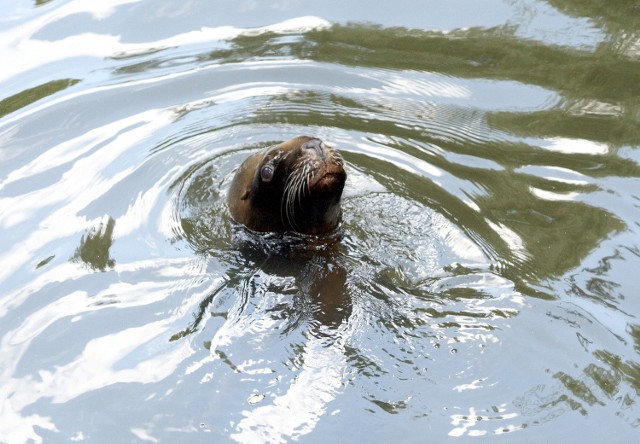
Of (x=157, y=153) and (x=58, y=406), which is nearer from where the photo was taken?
(x=58, y=406)

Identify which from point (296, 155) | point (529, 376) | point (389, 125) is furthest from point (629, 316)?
point (389, 125)

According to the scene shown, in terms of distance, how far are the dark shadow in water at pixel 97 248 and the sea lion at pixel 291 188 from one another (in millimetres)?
913

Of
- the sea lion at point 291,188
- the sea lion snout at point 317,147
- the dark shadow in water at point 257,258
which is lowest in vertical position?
the dark shadow in water at point 257,258

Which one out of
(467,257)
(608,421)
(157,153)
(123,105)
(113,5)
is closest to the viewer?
(608,421)

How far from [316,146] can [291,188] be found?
33cm

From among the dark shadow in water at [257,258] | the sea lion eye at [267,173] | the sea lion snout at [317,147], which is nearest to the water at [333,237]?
the dark shadow in water at [257,258]

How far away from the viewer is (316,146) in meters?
6.25

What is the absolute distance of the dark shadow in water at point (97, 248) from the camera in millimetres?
6395

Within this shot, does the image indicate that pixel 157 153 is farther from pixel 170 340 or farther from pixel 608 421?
A: pixel 608 421

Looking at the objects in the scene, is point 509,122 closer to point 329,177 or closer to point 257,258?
point 329,177

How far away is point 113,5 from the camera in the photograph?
9.77m

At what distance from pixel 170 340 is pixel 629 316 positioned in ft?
8.87

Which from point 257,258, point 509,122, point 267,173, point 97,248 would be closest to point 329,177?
point 267,173

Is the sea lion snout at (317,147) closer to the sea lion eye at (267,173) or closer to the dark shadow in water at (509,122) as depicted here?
the sea lion eye at (267,173)
